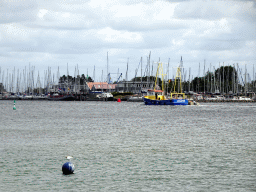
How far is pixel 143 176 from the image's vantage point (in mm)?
21688

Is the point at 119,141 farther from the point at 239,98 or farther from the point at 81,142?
the point at 239,98

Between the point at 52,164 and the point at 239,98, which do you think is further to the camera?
the point at 239,98

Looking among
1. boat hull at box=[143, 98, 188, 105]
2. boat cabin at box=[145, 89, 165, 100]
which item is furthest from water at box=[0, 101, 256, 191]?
boat cabin at box=[145, 89, 165, 100]

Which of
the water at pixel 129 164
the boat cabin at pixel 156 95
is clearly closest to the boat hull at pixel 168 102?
the boat cabin at pixel 156 95

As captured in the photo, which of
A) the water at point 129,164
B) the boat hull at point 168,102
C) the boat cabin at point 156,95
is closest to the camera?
the water at point 129,164

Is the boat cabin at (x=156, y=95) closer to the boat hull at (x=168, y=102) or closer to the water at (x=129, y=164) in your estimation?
the boat hull at (x=168, y=102)

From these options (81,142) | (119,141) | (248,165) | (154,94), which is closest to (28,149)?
(81,142)

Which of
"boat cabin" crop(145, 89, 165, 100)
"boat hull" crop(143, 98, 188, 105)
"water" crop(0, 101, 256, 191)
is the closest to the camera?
"water" crop(0, 101, 256, 191)

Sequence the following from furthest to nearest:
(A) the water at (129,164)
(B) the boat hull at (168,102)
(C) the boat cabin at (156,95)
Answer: (C) the boat cabin at (156,95) < (B) the boat hull at (168,102) < (A) the water at (129,164)

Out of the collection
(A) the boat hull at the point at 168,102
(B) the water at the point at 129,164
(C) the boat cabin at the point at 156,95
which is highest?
(C) the boat cabin at the point at 156,95

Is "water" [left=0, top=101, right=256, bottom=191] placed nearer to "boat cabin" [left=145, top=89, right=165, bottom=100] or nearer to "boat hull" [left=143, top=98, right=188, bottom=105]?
"boat hull" [left=143, top=98, right=188, bottom=105]

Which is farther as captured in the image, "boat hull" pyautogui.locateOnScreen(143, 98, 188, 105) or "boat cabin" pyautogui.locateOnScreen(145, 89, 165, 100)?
"boat cabin" pyautogui.locateOnScreen(145, 89, 165, 100)

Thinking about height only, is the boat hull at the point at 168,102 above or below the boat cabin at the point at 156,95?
below

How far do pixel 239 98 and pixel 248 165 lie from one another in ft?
559
